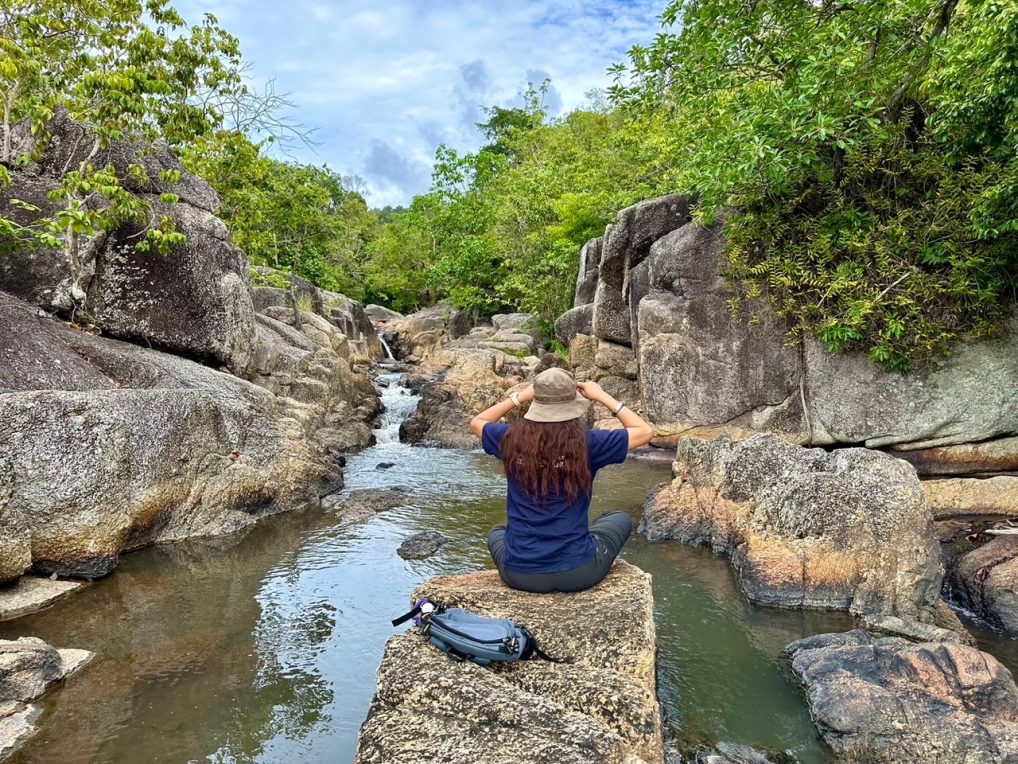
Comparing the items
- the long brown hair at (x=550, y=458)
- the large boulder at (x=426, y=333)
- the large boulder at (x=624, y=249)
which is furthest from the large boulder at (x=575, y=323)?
the long brown hair at (x=550, y=458)

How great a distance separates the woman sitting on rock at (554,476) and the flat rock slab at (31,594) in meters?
5.33

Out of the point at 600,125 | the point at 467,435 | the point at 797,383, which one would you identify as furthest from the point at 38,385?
the point at 600,125

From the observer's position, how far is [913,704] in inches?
196

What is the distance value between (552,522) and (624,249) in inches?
522

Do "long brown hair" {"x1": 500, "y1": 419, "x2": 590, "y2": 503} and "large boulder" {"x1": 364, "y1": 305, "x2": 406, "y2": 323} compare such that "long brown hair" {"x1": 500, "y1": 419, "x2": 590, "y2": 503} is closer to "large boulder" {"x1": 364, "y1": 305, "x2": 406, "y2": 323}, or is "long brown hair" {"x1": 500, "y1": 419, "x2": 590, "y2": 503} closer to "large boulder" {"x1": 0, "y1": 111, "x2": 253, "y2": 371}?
"large boulder" {"x1": 0, "y1": 111, "x2": 253, "y2": 371}

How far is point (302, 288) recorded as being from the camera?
84.8 feet

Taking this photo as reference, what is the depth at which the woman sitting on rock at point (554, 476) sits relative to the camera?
185 inches

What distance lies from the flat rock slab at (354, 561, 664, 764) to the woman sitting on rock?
0.22 metres

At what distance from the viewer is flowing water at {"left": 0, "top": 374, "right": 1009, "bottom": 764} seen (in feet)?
16.6

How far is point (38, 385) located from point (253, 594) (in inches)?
176

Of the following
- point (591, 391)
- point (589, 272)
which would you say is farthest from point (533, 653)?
point (589, 272)

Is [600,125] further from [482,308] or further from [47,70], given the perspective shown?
[47,70]

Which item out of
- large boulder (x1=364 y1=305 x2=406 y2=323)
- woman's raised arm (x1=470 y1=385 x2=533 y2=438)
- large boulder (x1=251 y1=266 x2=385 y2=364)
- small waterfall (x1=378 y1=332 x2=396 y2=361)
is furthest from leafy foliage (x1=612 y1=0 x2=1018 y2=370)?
large boulder (x1=364 y1=305 x2=406 y2=323)

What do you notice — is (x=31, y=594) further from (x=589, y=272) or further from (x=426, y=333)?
(x=426, y=333)
